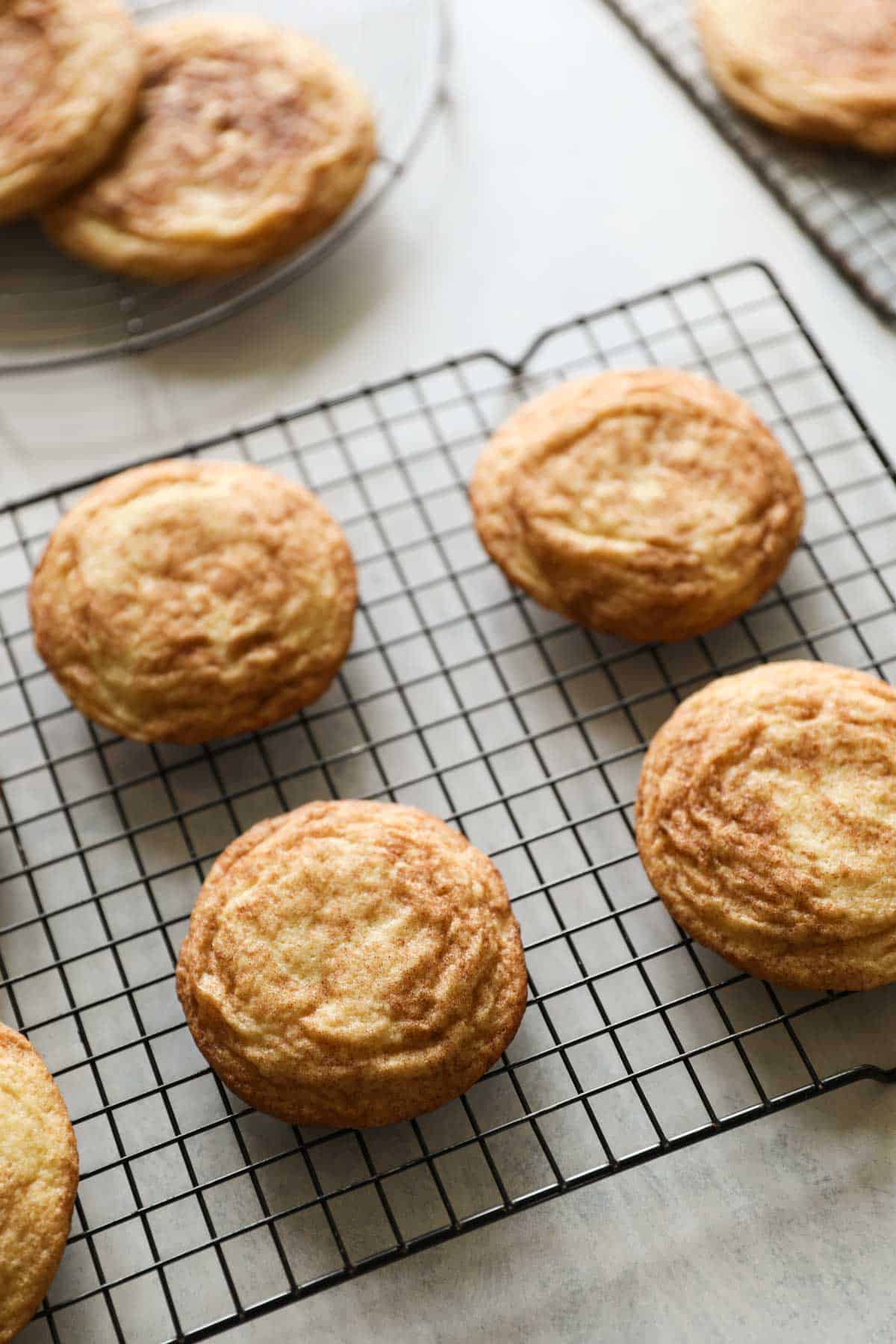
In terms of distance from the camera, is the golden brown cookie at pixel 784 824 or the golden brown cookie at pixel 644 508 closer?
the golden brown cookie at pixel 784 824

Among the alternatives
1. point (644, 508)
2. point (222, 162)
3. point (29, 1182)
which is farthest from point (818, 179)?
point (29, 1182)

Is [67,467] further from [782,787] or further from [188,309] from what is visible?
[782,787]

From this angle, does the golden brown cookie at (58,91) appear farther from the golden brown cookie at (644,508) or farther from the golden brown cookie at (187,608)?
the golden brown cookie at (644,508)

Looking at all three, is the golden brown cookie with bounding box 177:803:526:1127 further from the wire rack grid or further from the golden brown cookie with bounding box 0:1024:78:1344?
the wire rack grid

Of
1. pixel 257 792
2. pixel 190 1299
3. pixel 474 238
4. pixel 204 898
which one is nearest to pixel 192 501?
pixel 257 792

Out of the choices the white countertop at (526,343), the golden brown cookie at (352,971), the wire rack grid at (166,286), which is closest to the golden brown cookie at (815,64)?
the white countertop at (526,343)
